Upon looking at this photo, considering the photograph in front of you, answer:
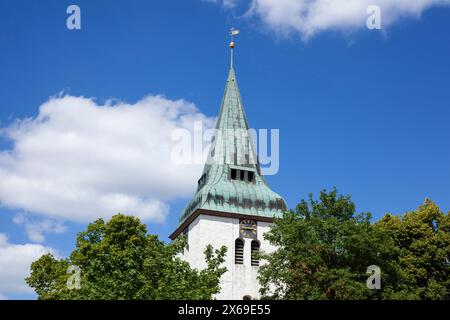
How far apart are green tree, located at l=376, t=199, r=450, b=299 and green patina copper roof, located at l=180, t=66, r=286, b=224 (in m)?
10.6

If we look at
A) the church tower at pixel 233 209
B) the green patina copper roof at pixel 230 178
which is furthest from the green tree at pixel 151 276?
the green patina copper roof at pixel 230 178

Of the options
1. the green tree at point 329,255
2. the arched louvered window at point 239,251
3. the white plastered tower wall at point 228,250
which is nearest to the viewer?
the green tree at point 329,255

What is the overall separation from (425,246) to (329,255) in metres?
12.9

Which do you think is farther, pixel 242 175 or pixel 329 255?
pixel 242 175

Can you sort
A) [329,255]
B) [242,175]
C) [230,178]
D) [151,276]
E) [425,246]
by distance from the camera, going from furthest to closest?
[242,175]
[230,178]
[425,246]
[329,255]
[151,276]

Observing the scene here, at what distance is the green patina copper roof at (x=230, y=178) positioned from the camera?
2037 inches

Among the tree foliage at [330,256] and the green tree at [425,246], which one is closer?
the tree foliage at [330,256]

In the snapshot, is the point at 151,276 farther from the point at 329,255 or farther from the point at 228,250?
the point at 228,250

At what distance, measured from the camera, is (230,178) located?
5409 cm

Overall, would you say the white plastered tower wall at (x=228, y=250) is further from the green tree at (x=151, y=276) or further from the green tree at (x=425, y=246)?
the green tree at (x=151, y=276)

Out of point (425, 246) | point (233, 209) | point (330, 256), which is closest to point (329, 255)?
point (330, 256)

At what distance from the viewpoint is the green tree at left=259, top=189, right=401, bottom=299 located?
30875 mm

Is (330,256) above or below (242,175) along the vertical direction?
below

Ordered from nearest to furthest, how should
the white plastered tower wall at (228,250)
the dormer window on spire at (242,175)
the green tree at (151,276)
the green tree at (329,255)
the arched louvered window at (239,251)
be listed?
1. the green tree at (151,276)
2. the green tree at (329,255)
3. the white plastered tower wall at (228,250)
4. the arched louvered window at (239,251)
5. the dormer window on spire at (242,175)
